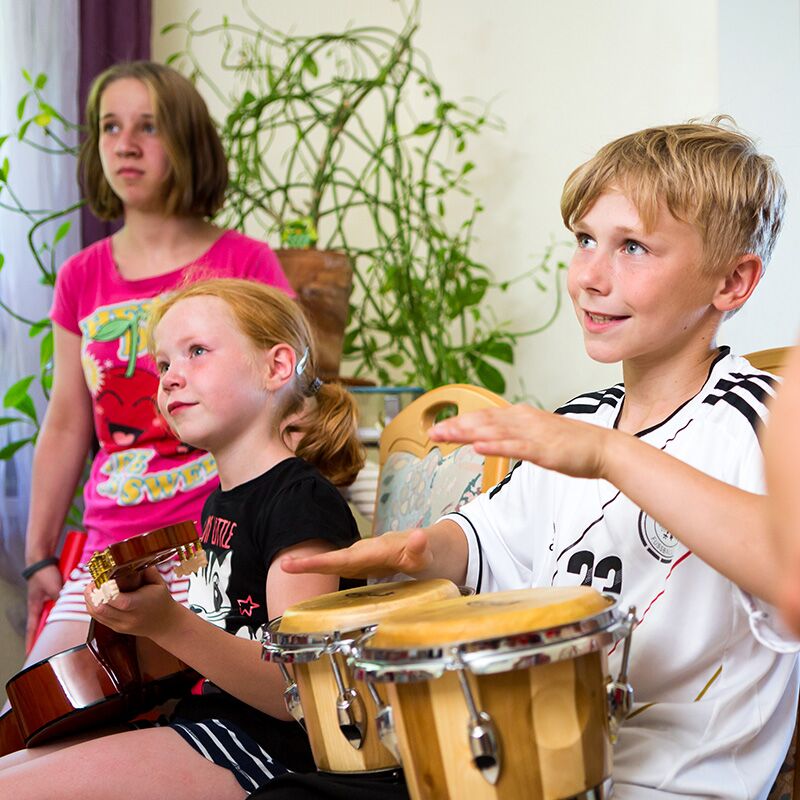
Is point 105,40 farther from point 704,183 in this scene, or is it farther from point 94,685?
point 704,183

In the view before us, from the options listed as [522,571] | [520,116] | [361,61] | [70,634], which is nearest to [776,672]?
[522,571]

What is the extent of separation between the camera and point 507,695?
837 millimetres

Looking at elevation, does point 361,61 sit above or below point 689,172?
above

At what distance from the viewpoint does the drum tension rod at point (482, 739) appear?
0.83m

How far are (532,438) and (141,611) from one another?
53 cm

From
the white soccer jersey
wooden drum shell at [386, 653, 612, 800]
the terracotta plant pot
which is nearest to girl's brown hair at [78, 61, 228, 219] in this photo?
the terracotta plant pot

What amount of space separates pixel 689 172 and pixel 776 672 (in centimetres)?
50

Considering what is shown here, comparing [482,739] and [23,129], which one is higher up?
[23,129]

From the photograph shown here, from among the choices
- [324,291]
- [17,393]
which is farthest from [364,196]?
[17,393]

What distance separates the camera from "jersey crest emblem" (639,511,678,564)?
1.05 meters

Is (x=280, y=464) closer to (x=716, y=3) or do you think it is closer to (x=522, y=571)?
(x=522, y=571)

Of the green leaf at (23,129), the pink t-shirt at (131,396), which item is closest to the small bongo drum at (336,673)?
the pink t-shirt at (131,396)

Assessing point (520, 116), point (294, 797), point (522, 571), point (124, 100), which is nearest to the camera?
point (294, 797)

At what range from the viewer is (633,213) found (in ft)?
3.65
